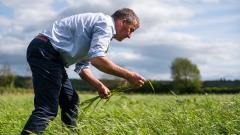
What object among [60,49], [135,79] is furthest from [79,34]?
[135,79]

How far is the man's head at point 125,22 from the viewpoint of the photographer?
17.8 ft

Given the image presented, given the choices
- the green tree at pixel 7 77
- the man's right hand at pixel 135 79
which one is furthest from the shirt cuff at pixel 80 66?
the green tree at pixel 7 77

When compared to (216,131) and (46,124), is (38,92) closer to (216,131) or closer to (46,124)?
(46,124)

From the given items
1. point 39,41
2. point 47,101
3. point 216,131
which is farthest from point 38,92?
point 216,131

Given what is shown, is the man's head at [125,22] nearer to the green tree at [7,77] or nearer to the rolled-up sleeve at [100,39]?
the rolled-up sleeve at [100,39]

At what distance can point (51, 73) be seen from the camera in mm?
5473

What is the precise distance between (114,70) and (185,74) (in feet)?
238

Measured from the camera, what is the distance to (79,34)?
547 centimetres

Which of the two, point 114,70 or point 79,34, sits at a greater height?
point 79,34

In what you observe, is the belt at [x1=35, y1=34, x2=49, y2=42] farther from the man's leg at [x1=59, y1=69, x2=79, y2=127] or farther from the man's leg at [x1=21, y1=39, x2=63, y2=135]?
the man's leg at [x1=59, y1=69, x2=79, y2=127]

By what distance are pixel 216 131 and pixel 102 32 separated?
1.52 meters

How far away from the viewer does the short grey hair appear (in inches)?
214

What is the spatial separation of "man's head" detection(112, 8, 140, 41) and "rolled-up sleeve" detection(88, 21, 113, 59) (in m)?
0.18

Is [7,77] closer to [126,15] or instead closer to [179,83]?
[179,83]
